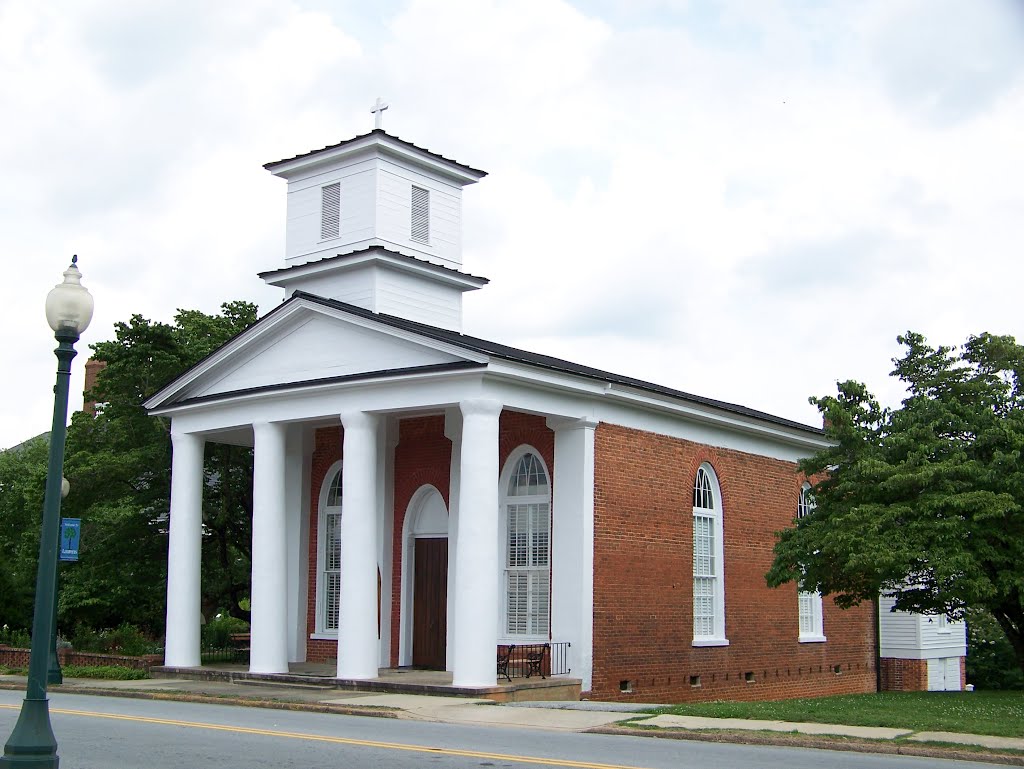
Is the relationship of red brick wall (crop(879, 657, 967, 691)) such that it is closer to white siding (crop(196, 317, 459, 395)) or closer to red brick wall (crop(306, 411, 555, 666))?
red brick wall (crop(306, 411, 555, 666))

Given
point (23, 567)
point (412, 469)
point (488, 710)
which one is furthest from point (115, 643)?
point (488, 710)

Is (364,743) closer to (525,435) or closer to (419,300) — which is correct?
(525,435)

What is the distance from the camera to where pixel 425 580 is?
89.8ft

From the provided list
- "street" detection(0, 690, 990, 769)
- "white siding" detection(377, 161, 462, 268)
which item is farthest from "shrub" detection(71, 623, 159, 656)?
"street" detection(0, 690, 990, 769)

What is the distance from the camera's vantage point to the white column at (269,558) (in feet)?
83.1

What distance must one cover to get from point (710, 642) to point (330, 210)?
514 inches

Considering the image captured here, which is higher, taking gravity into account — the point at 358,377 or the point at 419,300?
the point at 419,300

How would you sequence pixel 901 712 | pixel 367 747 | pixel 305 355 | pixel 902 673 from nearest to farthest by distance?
1. pixel 367 747
2. pixel 901 712
3. pixel 305 355
4. pixel 902 673

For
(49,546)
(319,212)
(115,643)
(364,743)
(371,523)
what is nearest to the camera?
(49,546)

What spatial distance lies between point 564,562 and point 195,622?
8721mm

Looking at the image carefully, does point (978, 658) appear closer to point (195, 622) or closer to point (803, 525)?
point (803, 525)

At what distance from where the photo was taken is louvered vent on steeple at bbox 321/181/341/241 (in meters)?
29.2

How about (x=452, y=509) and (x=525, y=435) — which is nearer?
(x=525, y=435)

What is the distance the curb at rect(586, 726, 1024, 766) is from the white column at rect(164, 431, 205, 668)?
13.4 m
